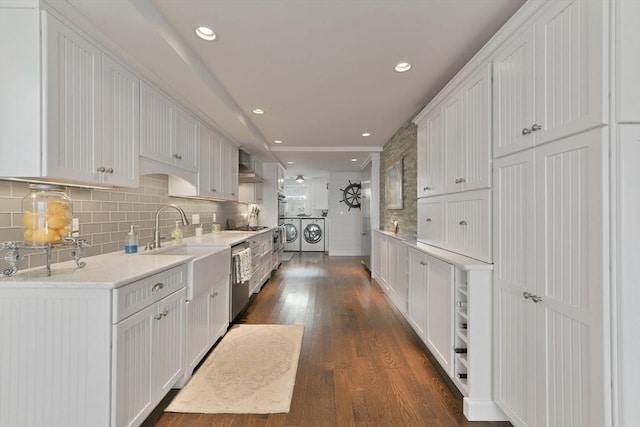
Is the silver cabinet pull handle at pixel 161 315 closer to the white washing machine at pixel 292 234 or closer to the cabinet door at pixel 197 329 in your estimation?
the cabinet door at pixel 197 329

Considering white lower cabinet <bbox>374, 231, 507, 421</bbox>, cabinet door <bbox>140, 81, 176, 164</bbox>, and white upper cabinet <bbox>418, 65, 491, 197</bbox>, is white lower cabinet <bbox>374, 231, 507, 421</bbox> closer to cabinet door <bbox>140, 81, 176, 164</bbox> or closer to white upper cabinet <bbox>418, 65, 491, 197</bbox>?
white upper cabinet <bbox>418, 65, 491, 197</bbox>

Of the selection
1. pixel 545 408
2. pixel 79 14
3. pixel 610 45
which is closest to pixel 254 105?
pixel 79 14

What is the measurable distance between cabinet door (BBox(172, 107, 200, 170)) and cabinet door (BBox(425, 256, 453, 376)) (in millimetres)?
2405

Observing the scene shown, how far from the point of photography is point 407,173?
12.8 feet

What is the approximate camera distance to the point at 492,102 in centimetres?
182

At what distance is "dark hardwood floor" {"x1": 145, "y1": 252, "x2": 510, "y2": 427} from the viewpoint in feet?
5.82

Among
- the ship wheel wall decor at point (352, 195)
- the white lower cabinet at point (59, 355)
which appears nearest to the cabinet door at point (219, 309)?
the white lower cabinet at point (59, 355)

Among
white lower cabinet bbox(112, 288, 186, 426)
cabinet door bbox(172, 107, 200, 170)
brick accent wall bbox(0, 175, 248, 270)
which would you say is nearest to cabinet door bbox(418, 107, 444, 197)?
white lower cabinet bbox(112, 288, 186, 426)

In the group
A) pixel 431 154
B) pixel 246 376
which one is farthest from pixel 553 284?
pixel 246 376

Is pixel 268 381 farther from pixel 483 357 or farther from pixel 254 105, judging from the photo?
pixel 254 105

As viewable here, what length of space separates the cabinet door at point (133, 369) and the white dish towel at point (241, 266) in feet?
4.82

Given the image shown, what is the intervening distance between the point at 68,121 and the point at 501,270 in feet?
8.13

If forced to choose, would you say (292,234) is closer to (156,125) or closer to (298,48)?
(156,125)

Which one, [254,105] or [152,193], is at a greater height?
[254,105]
